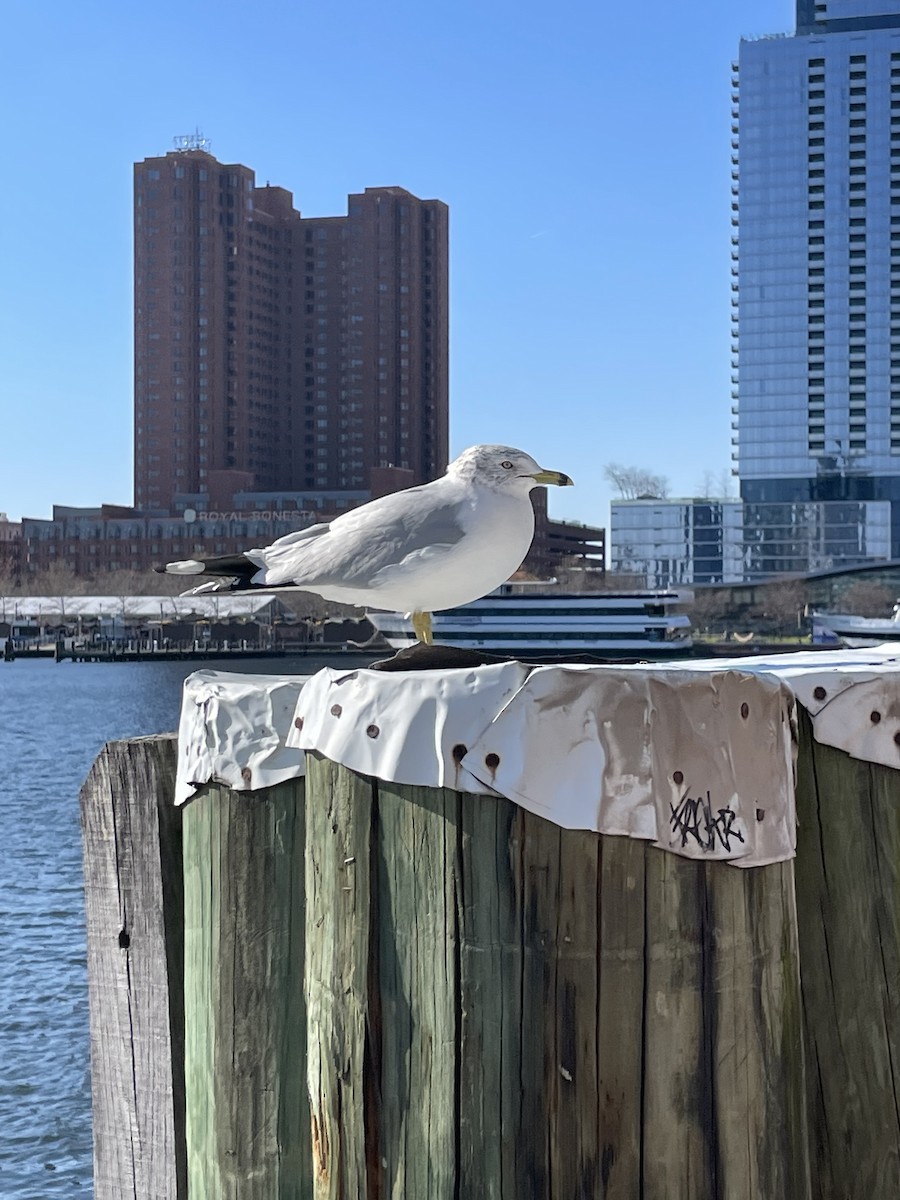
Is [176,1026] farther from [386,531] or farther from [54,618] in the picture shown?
[54,618]

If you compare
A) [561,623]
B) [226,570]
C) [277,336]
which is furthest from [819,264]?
[226,570]

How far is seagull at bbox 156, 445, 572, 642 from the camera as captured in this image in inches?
123

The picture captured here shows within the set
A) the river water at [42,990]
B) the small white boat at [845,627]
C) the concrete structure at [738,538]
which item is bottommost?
the river water at [42,990]

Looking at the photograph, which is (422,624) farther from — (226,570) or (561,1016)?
(561,1016)

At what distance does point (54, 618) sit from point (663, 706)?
12880 cm

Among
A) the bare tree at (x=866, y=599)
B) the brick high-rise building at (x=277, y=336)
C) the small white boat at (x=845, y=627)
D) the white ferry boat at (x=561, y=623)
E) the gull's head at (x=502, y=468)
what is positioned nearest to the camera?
the gull's head at (x=502, y=468)

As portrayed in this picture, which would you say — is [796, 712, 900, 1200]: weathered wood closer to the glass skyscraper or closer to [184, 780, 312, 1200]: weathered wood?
[184, 780, 312, 1200]: weathered wood

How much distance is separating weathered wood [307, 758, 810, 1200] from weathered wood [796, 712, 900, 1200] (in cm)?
37

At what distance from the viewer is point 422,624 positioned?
325 cm

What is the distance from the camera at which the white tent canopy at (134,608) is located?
376 ft

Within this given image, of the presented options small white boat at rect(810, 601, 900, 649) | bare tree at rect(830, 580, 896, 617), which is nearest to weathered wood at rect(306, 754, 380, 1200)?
small white boat at rect(810, 601, 900, 649)

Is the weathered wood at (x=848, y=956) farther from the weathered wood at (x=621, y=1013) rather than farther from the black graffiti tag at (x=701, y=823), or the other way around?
the weathered wood at (x=621, y=1013)

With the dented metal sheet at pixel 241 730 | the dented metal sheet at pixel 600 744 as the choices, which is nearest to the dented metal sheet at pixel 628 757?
the dented metal sheet at pixel 600 744

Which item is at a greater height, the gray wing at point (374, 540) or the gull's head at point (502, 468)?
the gull's head at point (502, 468)
